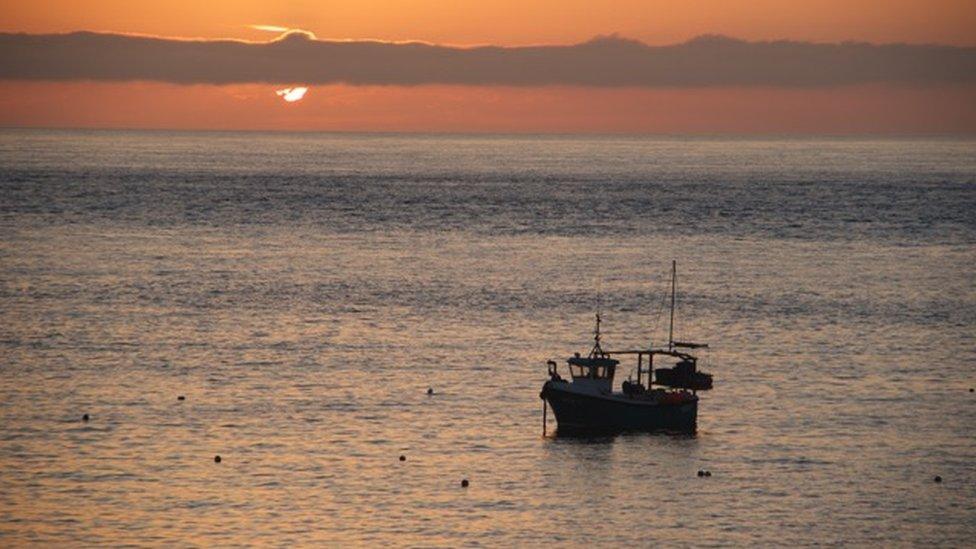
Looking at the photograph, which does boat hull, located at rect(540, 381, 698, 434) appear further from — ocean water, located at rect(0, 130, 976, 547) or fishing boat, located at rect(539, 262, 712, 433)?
ocean water, located at rect(0, 130, 976, 547)

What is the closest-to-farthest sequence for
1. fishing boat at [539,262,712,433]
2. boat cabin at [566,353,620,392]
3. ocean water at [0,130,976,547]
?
ocean water at [0,130,976,547] < fishing boat at [539,262,712,433] < boat cabin at [566,353,620,392]

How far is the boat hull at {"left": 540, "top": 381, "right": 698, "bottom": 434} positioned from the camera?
6800cm

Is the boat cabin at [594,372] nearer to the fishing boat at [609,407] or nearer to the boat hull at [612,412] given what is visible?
the fishing boat at [609,407]

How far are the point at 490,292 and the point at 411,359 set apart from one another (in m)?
29.1

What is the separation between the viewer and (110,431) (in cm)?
6512

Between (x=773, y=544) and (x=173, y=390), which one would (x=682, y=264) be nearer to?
(x=173, y=390)

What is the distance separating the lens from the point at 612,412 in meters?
68.2

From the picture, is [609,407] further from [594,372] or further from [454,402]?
[454,402]

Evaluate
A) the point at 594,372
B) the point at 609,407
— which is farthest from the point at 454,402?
the point at 609,407

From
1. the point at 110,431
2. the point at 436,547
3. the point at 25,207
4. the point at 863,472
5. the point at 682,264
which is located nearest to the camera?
the point at 436,547

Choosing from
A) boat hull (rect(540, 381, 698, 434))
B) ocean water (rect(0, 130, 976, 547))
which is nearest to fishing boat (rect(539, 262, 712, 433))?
boat hull (rect(540, 381, 698, 434))

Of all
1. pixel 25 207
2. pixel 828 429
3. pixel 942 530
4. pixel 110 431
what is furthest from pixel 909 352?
pixel 25 207

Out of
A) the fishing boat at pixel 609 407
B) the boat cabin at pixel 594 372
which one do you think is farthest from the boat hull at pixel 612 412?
the boat cabin at pixel 594 372

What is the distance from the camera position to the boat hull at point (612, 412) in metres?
68.0
